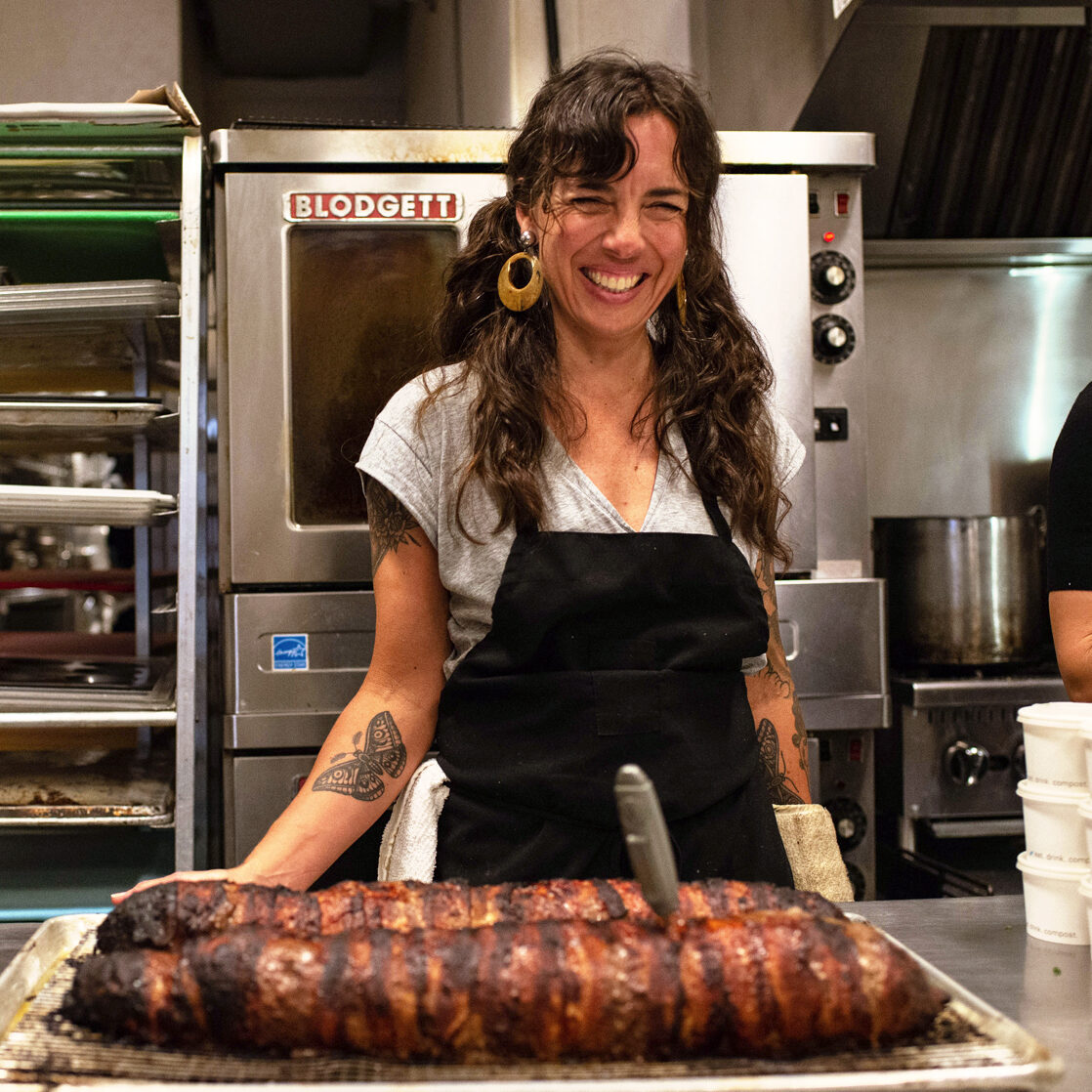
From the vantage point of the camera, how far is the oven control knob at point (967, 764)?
2539 millimetres

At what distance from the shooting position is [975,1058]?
797 millimetres

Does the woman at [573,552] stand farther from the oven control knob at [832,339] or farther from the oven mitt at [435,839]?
the oven control knob at [832,339]

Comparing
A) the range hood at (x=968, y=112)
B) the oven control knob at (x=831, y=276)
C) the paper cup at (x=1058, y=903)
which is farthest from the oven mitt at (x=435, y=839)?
the range hood at (x=968, y=112)

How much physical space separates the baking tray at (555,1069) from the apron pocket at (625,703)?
527 mm

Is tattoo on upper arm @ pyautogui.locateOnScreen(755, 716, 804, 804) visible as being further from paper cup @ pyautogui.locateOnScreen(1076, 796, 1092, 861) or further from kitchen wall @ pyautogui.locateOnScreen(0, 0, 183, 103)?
kitchen wall @ pyautogui.locateOnScreen(0, 0, 183, 103)

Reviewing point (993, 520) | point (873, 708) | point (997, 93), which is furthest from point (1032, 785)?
point (997, 93)

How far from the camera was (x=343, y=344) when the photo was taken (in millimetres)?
2244

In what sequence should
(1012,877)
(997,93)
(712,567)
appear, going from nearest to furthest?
(712,567)
(1012,877)
(997,93)

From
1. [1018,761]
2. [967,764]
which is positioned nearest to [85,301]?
[967,764]

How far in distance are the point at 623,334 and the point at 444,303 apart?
307mm

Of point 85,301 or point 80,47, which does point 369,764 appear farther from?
point 80,47

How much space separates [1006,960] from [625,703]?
49cm

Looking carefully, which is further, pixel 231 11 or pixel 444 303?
pixel 231 11

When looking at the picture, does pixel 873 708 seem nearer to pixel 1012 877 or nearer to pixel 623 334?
pixel 1012 877
